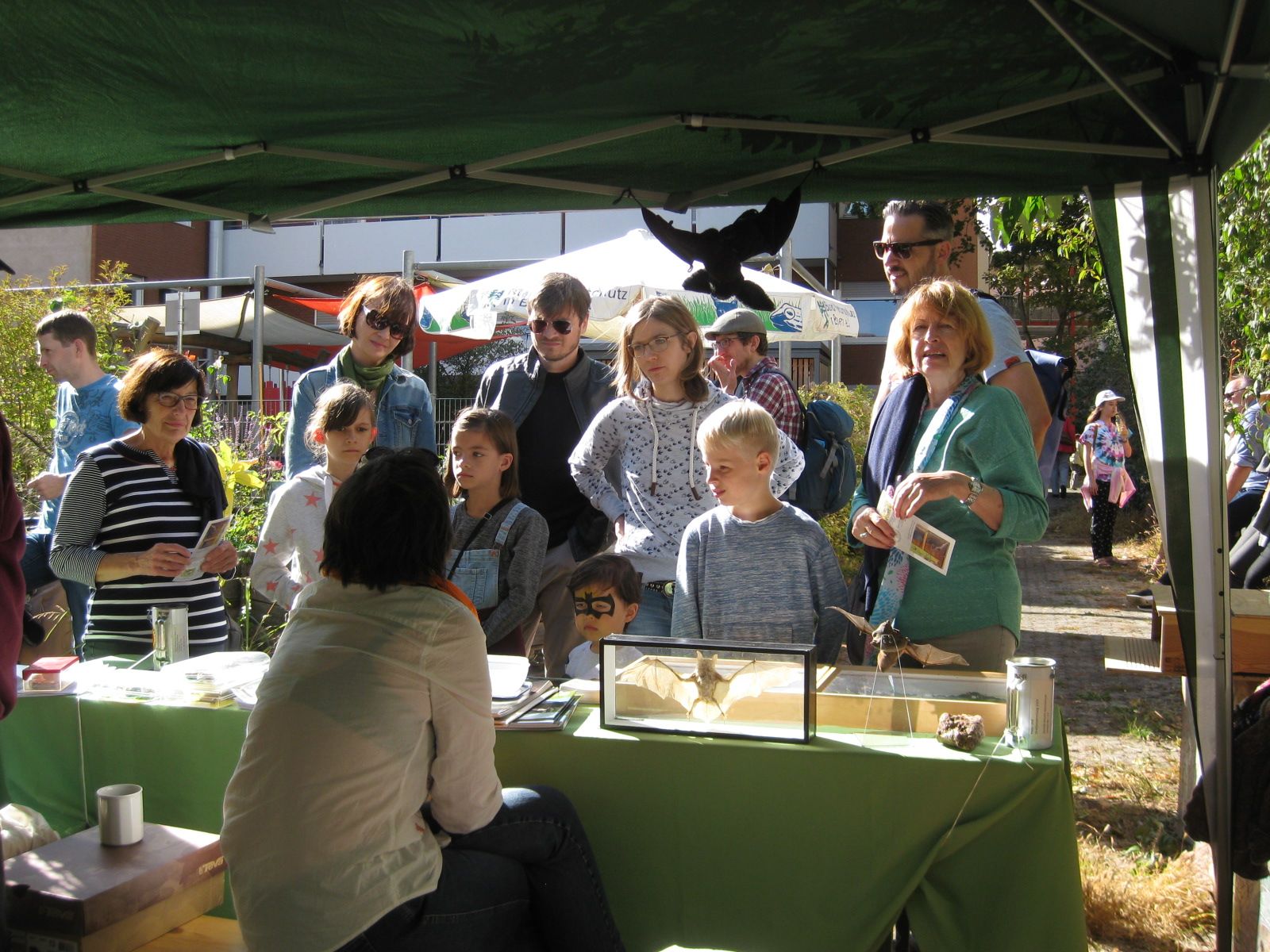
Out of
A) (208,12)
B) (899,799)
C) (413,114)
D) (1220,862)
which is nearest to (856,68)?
(413,114)

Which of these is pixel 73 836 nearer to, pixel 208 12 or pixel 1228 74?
pixel 208 12

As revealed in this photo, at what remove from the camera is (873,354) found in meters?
23.9

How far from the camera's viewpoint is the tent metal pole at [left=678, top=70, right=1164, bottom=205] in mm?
2461

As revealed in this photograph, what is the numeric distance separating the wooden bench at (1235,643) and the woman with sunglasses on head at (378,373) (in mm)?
2527

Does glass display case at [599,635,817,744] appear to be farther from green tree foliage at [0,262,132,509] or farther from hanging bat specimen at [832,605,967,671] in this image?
green tree foliage at [0,262,132,509]

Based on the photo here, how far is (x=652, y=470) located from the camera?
3.49 meters

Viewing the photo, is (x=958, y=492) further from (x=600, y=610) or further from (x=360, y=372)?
(x=360, y=372)

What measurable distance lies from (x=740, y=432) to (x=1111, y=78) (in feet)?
3.83

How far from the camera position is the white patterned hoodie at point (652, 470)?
11.1 feet

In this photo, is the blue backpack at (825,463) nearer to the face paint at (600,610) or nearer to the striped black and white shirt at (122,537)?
the face paint at (600,610)

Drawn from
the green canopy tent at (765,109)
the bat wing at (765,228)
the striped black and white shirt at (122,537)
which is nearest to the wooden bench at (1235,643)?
the green canopy tent at (765,109)

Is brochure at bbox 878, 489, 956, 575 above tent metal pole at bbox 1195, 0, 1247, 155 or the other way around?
the other way around

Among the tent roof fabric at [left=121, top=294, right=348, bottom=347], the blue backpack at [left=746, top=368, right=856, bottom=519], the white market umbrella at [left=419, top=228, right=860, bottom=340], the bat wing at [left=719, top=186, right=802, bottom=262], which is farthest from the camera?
the tent roof fabric at [left=121, top=294, right=348, bottom=347]

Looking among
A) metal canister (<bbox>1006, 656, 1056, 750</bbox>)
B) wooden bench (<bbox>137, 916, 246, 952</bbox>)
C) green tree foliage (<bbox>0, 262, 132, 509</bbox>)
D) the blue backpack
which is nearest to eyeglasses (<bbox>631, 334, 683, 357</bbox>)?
the blue backpack
